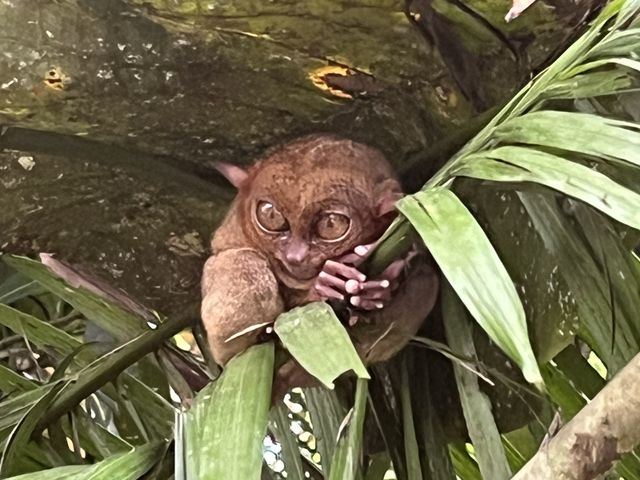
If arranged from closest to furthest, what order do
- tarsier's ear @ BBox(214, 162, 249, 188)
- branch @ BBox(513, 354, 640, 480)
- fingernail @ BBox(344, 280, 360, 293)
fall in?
branch @ BBox(513, 354, 640, 480)
fingernail @ BBox(344, 280, 360, 293)
tarsier's ear @ BBox(214, 162, 249, 188)

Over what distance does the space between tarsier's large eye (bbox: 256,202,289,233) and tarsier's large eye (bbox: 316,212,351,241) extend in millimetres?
44

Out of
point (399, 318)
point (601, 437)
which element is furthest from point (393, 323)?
point (601, 437)

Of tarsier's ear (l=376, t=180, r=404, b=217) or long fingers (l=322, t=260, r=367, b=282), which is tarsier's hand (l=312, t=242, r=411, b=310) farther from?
tarsier's ear (l=376, t=180, r=404, b=217)

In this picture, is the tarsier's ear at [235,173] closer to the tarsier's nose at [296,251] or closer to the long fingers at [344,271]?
the tarsier's nose at [296,251]

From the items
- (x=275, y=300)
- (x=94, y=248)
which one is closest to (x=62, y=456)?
(x=94, y=248)

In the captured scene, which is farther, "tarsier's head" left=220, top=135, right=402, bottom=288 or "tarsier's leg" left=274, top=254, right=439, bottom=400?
"tarsier's head" left=220, top=135, right=402, bottom=288

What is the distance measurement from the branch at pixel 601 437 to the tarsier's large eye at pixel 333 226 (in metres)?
0.41

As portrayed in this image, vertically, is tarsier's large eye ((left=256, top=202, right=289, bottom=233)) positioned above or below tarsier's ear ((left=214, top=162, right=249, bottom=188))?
below

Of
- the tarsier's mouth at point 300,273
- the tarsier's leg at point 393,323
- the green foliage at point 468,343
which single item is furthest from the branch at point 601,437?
the tarsier's mouth at point 300,273

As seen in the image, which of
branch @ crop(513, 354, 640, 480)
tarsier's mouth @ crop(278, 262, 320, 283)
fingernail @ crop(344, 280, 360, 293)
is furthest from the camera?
tarsier's mouth @ crop(278, 262, 320, 283)

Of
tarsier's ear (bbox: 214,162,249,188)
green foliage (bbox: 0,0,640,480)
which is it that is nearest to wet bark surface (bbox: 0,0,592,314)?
tarsier's ear (bbox: 214,162,249,188)

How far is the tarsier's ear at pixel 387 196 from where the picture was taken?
982 millimetres

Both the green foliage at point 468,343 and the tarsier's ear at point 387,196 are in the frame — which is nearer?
the green foliage at point 468,343

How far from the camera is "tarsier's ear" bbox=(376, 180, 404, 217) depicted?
38.6 inches
